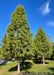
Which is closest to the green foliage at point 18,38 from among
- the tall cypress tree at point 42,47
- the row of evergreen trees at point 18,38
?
the row of evergreen trees at point 18,38

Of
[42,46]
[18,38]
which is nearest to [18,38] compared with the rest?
[18,38]

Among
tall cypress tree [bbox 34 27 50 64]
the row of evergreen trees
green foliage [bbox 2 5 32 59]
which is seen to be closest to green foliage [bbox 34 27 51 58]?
tall cypress tree [bbox 34 27 50 64]

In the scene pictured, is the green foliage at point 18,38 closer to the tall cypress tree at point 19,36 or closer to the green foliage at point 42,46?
the tall cypress tree at point 19,36

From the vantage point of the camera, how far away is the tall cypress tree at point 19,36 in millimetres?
11312

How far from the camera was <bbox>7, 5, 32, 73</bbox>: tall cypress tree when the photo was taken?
37.1 feet

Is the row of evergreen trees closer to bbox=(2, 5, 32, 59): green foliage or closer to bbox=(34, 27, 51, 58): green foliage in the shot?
bbox=(2, 5, 32, 59): green foliage

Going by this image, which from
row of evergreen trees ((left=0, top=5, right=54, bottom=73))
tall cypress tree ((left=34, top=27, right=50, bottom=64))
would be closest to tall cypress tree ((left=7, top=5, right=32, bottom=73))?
row of evergreen trees ((left=0, top=5, right=54, bottom=73))

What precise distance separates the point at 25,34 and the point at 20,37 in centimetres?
98

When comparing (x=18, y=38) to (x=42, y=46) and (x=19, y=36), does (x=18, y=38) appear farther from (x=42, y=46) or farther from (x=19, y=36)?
(x=42, y=46)

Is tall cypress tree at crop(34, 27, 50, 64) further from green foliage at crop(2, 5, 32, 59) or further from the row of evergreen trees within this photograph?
green foliage at crop(2, 5, 32, 59)

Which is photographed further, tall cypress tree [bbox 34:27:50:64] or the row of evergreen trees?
tall cypress tree [bbox 34:27:50:64]

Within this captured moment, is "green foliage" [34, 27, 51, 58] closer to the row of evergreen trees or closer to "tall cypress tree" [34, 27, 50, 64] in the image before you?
"tall cypress tree" [34, 27, 50, 64]

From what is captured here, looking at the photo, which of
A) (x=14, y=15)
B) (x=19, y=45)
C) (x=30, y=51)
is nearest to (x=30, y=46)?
(x=30, y=51)

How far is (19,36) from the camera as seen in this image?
11469 mm
